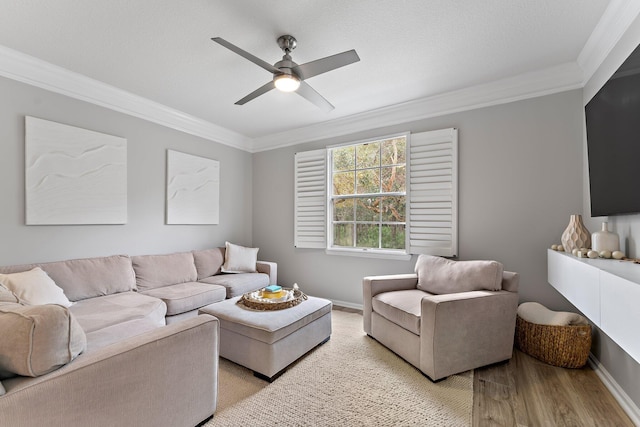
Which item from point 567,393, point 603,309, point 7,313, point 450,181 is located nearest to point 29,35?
point 7,313

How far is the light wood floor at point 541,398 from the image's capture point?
168 centimetres

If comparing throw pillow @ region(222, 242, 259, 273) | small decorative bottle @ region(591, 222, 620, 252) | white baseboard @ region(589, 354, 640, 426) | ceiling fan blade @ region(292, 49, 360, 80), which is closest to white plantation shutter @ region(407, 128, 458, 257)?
small decorative bottle @ region(591, 222, 620, 252)

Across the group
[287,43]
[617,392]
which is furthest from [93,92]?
[617,392]

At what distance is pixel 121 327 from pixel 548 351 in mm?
3233

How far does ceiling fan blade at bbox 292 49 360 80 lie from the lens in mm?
1858

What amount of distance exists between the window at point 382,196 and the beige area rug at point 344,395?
147cm

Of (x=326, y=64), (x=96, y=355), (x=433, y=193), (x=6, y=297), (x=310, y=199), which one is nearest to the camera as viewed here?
(x=96, y=355)

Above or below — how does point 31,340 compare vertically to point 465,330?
above

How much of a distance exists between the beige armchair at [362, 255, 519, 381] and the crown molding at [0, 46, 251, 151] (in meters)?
3.28

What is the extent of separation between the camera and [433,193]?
10.7ft

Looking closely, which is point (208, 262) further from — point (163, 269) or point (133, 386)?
point (133, 386)

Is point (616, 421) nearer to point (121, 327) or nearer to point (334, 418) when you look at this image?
point (334, 418)

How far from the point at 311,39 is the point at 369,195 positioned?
81.7 inches

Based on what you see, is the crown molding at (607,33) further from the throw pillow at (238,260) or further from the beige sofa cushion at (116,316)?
the throw pillow at (238,260)
